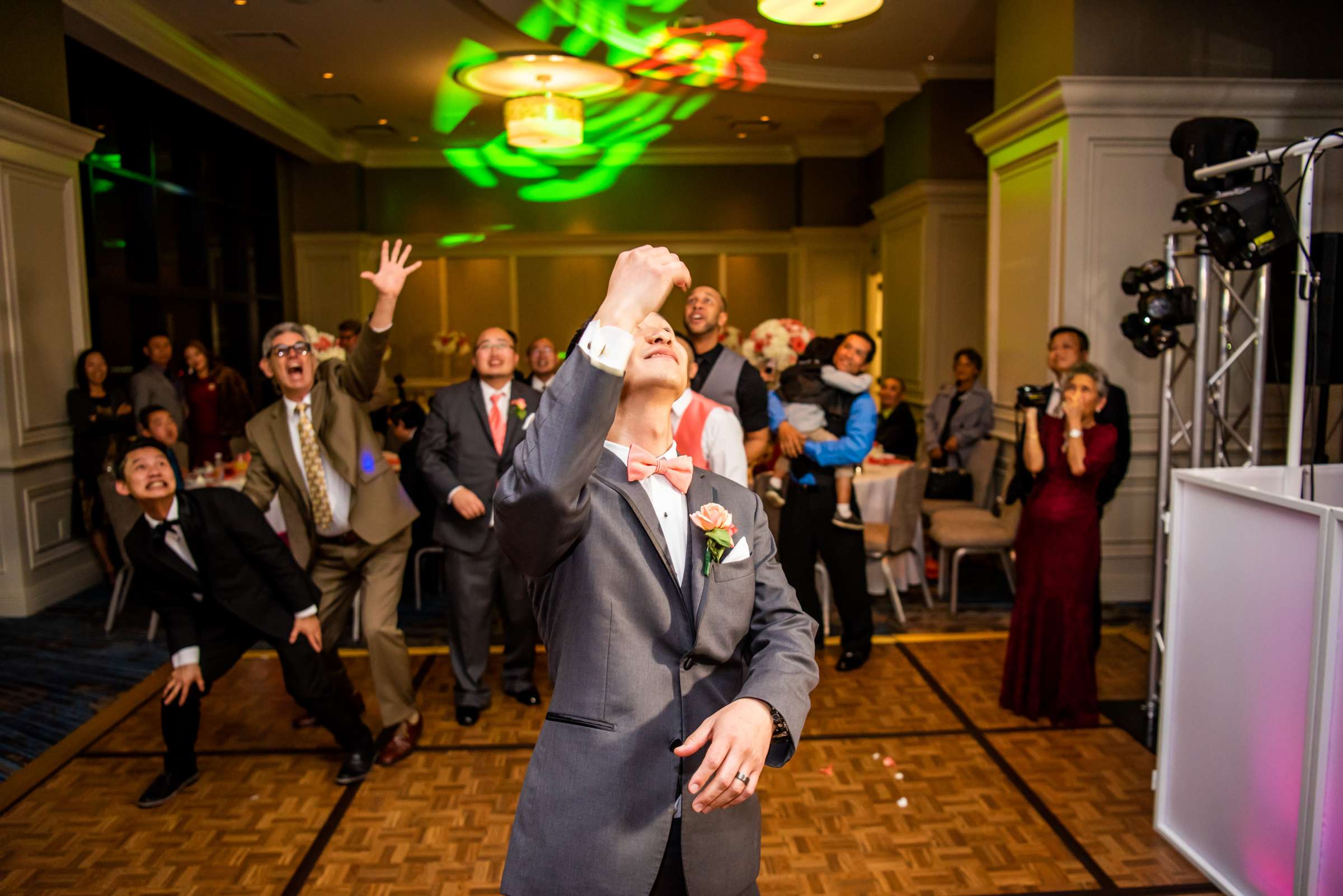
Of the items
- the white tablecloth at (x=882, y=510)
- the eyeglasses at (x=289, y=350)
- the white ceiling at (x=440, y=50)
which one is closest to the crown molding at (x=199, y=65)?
the white ceiling at (x=440, y=50)

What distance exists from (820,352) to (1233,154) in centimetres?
171

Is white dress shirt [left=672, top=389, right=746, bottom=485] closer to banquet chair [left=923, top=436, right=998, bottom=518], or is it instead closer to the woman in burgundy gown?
the woman in burgundy gown

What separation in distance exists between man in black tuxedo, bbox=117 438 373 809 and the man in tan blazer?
7.6 inches

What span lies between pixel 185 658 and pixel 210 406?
14.9ft

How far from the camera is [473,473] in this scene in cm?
383

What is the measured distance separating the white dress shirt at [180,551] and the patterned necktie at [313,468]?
380 mm

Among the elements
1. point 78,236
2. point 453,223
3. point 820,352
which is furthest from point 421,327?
point 820,352

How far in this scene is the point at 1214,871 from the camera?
2.71 metres

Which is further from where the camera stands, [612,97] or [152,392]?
[612,97]

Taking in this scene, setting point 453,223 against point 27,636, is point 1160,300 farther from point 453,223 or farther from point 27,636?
point 453,223

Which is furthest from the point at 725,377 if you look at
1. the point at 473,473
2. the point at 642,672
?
the point at 642,672

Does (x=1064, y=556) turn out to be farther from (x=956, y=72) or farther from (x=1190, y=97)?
(x=956, y=72)

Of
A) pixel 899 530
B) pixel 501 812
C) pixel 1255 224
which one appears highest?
pixel 1255 224

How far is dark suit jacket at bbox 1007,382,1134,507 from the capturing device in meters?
4.14
